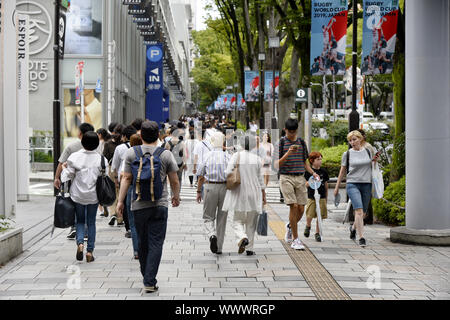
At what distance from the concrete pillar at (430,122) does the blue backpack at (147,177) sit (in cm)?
486

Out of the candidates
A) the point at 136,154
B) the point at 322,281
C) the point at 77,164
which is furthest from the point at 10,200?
the point at 322,281

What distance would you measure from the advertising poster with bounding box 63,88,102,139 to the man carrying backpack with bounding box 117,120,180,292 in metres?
20.8

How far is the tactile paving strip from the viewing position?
6805 millimetres

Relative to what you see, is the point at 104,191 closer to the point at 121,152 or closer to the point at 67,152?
the point at 67,152

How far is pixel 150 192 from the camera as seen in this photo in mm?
6801

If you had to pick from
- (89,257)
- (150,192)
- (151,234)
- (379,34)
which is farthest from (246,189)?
(379,34)

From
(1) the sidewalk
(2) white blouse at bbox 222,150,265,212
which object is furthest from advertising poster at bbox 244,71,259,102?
(2) white blouse at bbox 222,150,265,212

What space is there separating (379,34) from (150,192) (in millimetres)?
7620

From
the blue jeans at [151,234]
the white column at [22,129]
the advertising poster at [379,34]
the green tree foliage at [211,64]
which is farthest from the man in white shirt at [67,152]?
the green tree foliage at [211,64]

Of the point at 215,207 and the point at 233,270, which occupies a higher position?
the point at 215,207

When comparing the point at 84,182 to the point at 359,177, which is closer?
the point at 84,182

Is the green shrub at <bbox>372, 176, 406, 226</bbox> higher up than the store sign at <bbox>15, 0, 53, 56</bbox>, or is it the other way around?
the store sign at <bbox>15, 0, 53, 56</bbox>

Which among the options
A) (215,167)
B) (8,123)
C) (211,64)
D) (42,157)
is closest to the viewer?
(215,167)

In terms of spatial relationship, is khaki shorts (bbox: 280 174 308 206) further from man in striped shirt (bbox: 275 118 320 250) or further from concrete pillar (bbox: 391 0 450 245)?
concrete pillar (bbox: 391 0 450 245)
